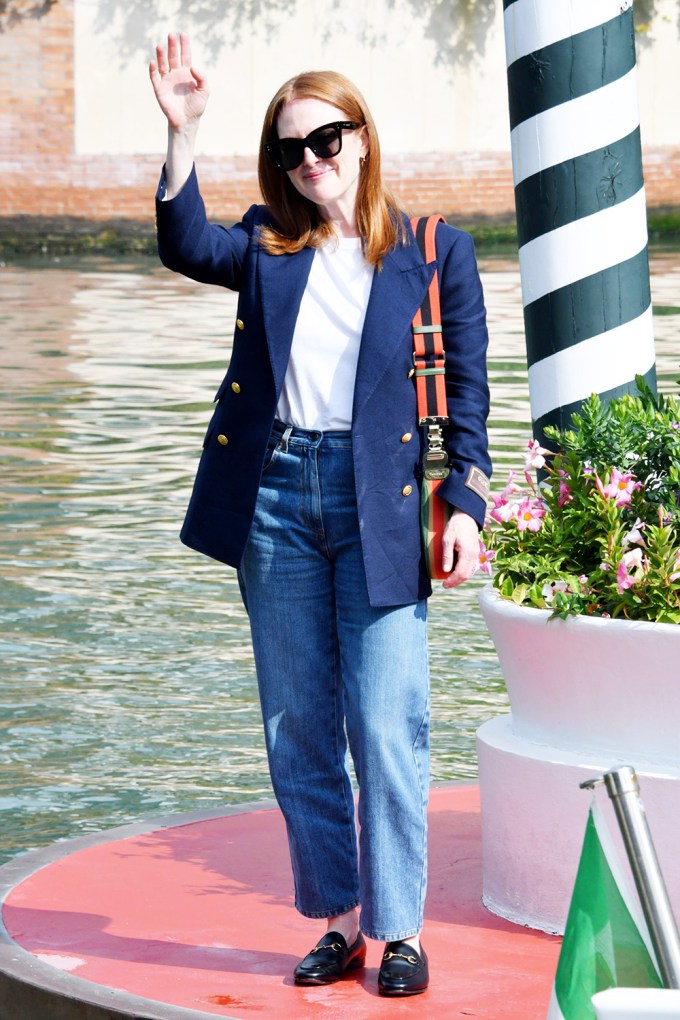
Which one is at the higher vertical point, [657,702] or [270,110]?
[270,110]

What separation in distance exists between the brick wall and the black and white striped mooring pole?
21274mm

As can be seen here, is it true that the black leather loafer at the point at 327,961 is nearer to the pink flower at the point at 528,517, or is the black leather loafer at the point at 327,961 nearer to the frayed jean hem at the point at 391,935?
the frayed jean hem at the point at 391,935

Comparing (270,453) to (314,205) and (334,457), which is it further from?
(314,205)

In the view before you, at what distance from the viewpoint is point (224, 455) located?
3607 mm

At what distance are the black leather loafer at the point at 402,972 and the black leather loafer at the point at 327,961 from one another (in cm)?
11

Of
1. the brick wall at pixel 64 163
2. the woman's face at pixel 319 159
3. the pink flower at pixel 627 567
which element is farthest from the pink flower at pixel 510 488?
the brick wall at pixel 64 163

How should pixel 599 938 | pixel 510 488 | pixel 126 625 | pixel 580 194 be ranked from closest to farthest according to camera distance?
pixel 599 938
pixel 510 488
pixel 580 194
pixel 126 625

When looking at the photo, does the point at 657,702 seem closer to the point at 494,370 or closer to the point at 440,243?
the point at 440,243

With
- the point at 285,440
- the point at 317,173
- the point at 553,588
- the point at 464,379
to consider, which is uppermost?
the point at 317,173

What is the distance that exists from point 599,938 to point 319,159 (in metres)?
1.71

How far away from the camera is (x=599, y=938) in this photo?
230 centimetres

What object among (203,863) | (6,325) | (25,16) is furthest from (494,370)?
(25,16)

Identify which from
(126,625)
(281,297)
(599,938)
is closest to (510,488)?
(281,297)

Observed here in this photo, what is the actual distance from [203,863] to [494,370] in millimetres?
10574
